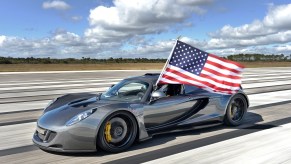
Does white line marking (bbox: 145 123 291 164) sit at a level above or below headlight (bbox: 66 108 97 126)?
below

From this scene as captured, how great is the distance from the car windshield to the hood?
35 cm

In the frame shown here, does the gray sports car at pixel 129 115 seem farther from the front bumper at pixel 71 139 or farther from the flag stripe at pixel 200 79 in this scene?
the flag stripe at pixel 200 79

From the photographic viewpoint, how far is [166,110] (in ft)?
20.0

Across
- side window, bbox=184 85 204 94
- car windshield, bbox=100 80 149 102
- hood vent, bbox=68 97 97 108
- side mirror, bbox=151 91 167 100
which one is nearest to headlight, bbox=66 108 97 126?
hood vent, bbox=68 97 97 108

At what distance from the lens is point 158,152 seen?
212 inches

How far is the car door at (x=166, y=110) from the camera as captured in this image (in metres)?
5.82

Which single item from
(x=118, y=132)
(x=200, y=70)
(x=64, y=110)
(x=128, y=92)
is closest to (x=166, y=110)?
(x=128, y=92)

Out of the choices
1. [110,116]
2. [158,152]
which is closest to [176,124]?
[158,152]

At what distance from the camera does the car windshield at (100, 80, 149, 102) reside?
6.09 meters

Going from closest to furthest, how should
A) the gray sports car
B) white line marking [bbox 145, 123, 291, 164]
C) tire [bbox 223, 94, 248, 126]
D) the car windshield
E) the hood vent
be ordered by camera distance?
white line marking [bbox 145, 123, 291, 164], the gray sports car, the hood vent, the car windshield, tire [bbox 223, 94, 248, 126]

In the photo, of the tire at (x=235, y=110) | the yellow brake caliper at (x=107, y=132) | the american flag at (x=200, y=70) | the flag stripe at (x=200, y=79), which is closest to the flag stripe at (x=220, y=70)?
the american flag at (x=200, y=70)

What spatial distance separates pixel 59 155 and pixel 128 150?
3.48 feet

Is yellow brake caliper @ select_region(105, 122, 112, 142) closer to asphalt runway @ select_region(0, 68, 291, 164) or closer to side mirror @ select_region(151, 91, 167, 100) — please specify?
asphalt runway @ select_region(0, 68, 291, 164)

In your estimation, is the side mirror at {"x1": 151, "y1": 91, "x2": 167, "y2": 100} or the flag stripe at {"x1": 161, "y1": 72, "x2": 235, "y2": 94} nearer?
the side mirror at {"x1": 151, "y1": 91, "x2": 167, "y2": 100}
